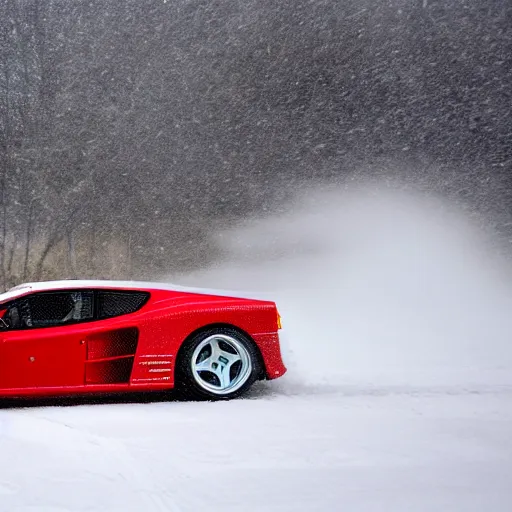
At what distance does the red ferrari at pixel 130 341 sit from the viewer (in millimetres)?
5516

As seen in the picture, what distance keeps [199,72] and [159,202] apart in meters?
4.68

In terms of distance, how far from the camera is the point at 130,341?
572 cm

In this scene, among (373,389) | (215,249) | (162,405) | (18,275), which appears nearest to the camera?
(162,405)

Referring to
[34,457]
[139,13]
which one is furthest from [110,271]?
[34,457]

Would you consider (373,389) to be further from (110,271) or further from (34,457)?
(110,271)

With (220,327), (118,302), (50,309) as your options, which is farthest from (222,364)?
(50,309)

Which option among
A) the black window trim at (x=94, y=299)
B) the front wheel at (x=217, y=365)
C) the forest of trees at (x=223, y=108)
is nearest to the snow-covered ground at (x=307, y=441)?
the front wheel at (x=217, y=365)

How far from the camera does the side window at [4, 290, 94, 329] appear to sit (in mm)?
5668

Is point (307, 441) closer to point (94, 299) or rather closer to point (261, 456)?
point (261, 456)

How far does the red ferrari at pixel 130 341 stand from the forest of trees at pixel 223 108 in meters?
12.9

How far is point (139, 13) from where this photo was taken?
23.3 metres

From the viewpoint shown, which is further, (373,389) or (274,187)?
(274,187)

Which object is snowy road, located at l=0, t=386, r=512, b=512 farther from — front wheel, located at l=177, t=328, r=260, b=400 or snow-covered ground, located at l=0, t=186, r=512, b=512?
front wheel, located at l=177, t=328, r=260, b=400

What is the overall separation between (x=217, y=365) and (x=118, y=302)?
911mm
